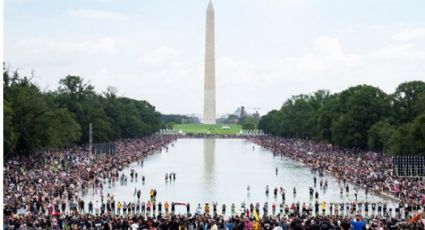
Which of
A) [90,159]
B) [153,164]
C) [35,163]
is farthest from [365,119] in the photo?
[35,163]

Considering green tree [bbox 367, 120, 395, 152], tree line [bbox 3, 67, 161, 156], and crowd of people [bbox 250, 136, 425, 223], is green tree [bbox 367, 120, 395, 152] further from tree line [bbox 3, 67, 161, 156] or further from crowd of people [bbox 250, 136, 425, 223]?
tree line [bbox 3, 67, 161, 156]

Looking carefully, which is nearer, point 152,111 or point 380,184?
point 380,184

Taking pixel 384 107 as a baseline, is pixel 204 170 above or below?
below

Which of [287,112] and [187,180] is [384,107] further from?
[287,112]

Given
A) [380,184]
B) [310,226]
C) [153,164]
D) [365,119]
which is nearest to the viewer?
[310,226]

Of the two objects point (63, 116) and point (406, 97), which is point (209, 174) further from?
point (406, 97)

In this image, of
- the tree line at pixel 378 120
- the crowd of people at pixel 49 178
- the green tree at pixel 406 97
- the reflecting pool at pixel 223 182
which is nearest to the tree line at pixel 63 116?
the crowd of people at pixel 49 178
